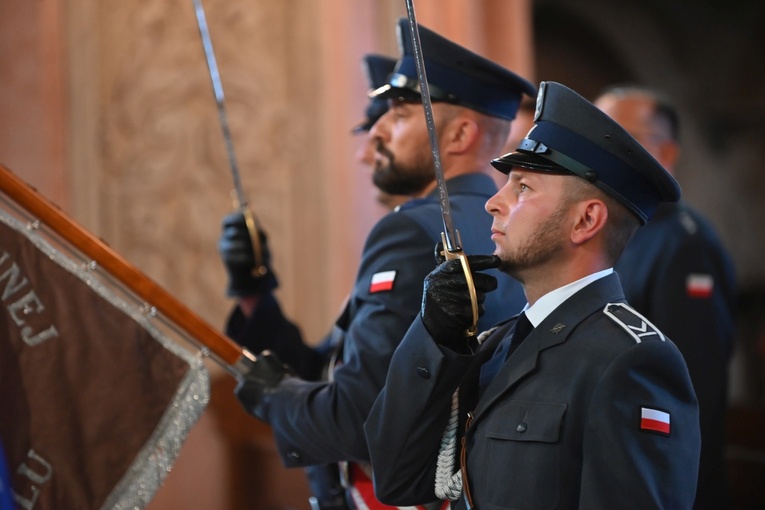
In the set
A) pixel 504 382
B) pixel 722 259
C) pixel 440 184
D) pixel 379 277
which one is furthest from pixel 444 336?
pixel 722 259

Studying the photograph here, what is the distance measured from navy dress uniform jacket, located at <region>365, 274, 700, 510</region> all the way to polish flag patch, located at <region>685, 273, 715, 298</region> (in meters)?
1.21

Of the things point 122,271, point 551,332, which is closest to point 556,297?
point 551,332

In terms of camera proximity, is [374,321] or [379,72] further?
[379,72]

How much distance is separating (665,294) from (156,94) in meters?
1.58

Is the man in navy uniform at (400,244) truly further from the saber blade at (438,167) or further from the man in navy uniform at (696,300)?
the man in navy uniform at (696,300)

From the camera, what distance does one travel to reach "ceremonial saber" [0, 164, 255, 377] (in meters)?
1.89

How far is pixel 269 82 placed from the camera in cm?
342

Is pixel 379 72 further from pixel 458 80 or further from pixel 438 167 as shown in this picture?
pixel 438 167

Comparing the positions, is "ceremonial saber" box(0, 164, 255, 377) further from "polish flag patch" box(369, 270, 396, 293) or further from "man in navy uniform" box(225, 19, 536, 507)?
"polish flag patch" box(369, 270, 396, 293)

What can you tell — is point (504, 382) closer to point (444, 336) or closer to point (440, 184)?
point (444, 336)

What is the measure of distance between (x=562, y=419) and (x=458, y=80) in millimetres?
795

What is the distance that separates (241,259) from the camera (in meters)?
2.45

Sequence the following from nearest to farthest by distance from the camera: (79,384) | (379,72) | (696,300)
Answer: (79,384)
(379,72)
(696,300)

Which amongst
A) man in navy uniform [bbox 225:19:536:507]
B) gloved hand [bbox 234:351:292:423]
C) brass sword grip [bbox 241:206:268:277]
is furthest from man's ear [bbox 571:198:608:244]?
brass sword grip [bbox 241:206:268:277]
